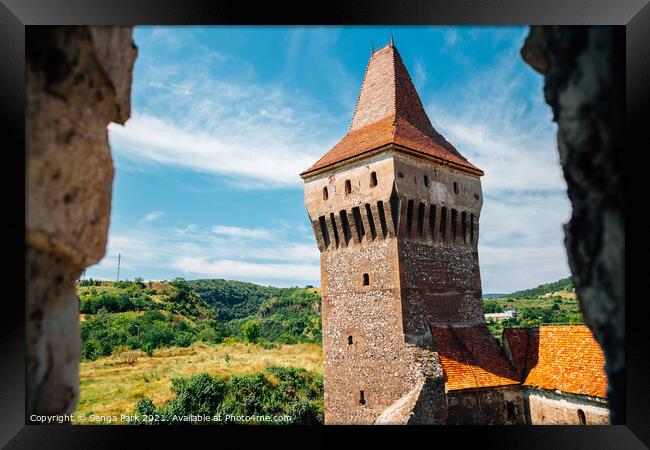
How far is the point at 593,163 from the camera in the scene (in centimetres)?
396

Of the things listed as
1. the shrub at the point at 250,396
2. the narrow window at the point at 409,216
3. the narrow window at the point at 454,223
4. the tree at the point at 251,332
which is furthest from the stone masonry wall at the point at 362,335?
the tree at the point at 251,332

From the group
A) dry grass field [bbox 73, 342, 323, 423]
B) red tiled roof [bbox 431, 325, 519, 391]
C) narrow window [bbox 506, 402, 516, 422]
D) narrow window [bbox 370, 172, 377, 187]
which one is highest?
narrow window [bbox 370, 172, 377, 187]

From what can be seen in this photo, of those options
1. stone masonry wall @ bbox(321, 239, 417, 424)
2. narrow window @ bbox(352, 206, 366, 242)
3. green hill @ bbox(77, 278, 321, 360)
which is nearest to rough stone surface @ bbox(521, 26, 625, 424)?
stone masonry wall @ bbox(321, 239, 417, 424)

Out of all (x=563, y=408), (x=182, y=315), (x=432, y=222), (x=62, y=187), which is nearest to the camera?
(x=62, y=187)

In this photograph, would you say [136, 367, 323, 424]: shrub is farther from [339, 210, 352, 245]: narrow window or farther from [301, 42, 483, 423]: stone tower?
[339, 210, 352, 245]: narrow window

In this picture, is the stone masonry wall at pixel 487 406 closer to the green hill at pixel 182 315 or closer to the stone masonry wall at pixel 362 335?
the stone masonry wall at pixel 362 335

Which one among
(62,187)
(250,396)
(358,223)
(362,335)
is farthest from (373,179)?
(250,396)

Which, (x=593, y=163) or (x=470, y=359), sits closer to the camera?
(x=593, y=163)

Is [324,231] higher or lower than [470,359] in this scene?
higher

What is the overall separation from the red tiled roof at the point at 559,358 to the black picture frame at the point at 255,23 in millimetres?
2507

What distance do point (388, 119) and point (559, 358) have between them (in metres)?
7.13

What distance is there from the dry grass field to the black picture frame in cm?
820

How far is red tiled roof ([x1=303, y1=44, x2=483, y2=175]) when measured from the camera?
1259 cm

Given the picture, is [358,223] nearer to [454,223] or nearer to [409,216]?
Answer: [409,216]
